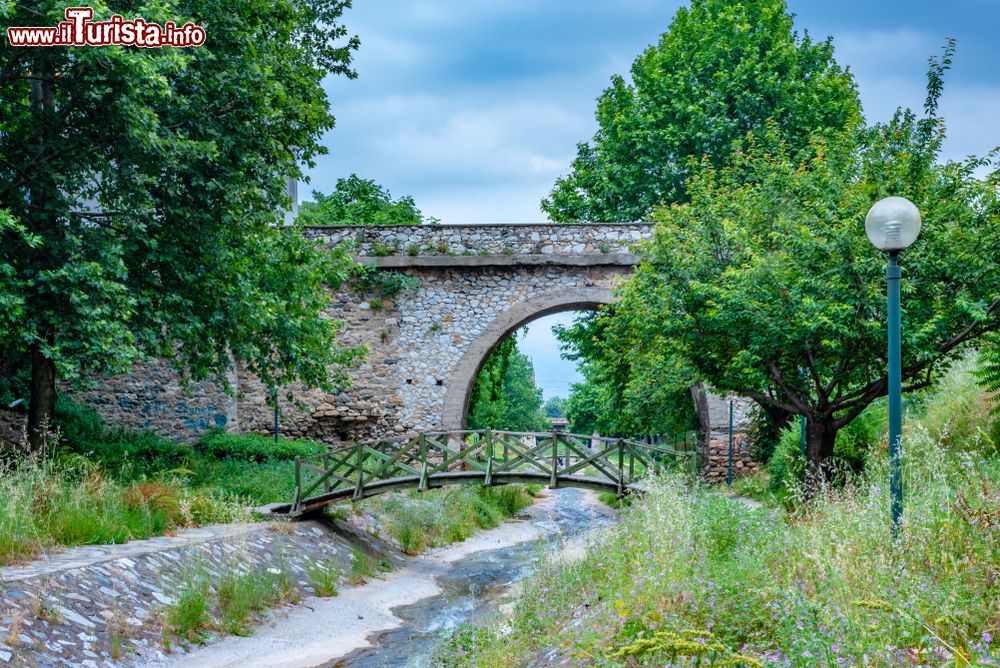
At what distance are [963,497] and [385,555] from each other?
862 cm

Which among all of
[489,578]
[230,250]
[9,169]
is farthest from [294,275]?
[489,578]

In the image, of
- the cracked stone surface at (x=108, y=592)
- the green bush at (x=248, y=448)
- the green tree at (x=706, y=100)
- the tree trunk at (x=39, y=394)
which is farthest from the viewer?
the green tree at (x=706, y=100)

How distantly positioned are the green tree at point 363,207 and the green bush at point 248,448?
11.7 metres

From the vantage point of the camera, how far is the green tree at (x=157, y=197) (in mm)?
9031

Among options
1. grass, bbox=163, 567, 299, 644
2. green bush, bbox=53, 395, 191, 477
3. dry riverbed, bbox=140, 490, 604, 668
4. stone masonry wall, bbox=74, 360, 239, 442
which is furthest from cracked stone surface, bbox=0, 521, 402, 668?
stone masonry wall, bbox=74, 360, 239, 442

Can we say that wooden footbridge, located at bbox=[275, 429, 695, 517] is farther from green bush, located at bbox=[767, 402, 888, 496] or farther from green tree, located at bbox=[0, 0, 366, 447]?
green tree, located at bbox=[0, 0, 366, 447]

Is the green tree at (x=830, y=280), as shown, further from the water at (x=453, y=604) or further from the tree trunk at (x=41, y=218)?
the tree trunk at (x=41, y=218)

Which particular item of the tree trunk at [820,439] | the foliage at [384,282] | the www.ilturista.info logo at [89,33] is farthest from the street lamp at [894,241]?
the foliage at [384,282]

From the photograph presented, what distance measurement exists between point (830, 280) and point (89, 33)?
26.0 feet

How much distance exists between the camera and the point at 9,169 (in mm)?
9883

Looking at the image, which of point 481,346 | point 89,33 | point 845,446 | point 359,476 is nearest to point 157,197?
point 89,33

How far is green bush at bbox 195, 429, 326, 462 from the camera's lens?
50.3ft

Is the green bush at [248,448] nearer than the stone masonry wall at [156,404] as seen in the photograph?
Yes

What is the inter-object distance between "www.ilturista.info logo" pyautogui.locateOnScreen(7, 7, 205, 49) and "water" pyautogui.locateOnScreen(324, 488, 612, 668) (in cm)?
639
